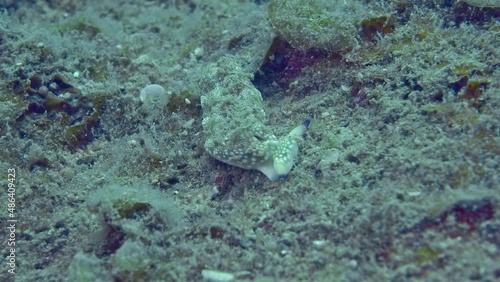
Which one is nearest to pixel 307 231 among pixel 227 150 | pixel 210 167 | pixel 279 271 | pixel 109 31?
pixel 279 271

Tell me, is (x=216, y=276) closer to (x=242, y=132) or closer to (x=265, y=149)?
(x=265, y=149)

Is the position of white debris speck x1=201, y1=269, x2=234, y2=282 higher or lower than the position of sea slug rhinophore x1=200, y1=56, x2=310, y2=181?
lower

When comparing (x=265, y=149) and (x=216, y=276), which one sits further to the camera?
(x=265, y=149)

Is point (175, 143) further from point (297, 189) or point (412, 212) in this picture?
point (412, 212)

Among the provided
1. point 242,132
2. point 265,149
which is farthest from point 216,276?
point 242,132

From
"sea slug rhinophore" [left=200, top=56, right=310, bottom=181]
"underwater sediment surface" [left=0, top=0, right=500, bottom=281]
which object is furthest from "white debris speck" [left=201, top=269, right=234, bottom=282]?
"sea slug rhinophore" [left=200, top=56, right=310, bottom=181]

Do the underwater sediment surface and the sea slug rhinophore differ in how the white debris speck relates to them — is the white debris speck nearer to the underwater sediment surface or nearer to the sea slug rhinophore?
the underwater sediment surface
